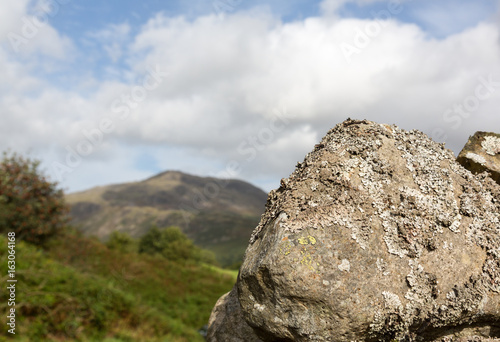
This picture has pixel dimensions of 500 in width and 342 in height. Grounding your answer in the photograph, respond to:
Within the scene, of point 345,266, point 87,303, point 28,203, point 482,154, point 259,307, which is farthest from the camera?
point 28,203

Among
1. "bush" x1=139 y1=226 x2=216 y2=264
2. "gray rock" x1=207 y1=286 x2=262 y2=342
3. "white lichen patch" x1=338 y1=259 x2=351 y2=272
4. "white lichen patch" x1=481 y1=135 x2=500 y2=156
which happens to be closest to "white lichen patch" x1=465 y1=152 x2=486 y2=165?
"white lichen patch" x1=481 y1=135 x2=500 y2=156

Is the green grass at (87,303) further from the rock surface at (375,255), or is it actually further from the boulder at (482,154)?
the boulder at (482,154)

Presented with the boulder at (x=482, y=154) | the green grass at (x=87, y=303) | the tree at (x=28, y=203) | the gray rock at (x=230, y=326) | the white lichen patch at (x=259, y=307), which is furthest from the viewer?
the tree at (x=28, y=203)

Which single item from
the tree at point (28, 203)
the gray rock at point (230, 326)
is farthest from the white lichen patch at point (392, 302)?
the tree at point (28, 203)

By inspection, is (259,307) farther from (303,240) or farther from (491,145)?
(491,145)

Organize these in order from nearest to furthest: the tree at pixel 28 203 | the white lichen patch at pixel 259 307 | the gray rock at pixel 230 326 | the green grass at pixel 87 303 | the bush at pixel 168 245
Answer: the white lichen patch at pixel 259 307 < the gray rock at pixel 230 326 < the green grass at pixel 87 303 < the tree at pixel 28 203 < the bush at pixel 168 245

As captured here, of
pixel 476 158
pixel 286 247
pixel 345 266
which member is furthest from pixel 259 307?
pixel 476 158

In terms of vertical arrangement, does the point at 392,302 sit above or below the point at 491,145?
below

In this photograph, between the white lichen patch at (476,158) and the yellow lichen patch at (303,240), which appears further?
the white lichen patch at (476,158)

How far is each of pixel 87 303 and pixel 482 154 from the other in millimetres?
13217

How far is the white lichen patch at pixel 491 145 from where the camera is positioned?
456 cm

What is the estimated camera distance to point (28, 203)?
2125cm

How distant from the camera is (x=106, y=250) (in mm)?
24359

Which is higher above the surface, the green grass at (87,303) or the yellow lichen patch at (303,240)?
the yellow lichen patch at (303,240)
